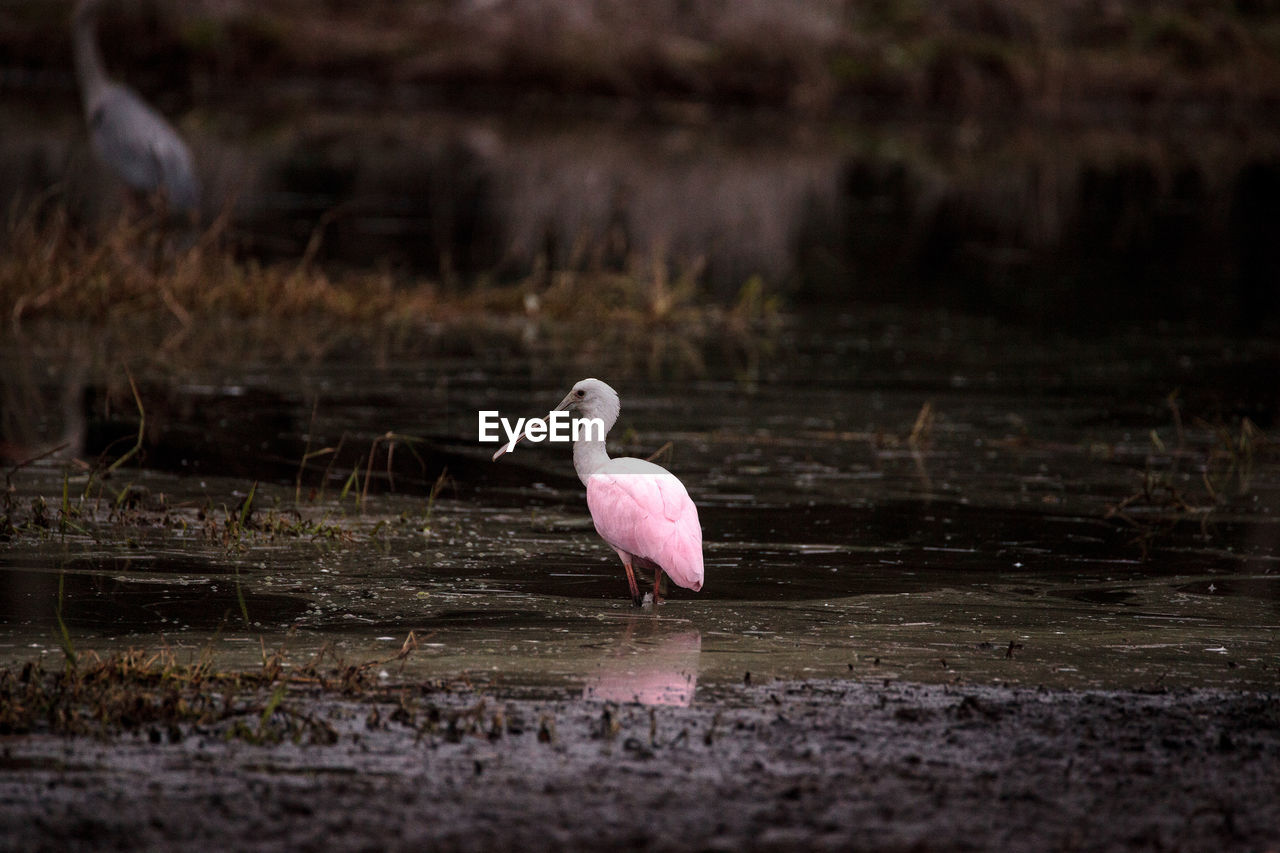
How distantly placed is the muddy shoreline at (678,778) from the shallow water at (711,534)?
1.39 ft

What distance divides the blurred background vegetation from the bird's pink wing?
21.4 feet

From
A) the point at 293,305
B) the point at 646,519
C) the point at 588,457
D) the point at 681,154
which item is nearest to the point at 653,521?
the point at 646,519

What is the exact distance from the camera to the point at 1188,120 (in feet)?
147

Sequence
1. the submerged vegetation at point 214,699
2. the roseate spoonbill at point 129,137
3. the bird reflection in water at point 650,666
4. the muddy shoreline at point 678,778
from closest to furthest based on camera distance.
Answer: the muddy shoreline at point 678,778 → the submerged vegetation at point 214,699 → the bird reflection in water at point 650,666 → the roseate spoonbill at point 129,137

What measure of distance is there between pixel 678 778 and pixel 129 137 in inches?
481

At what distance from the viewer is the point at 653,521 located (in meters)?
6.46

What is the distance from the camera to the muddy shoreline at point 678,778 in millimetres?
4242

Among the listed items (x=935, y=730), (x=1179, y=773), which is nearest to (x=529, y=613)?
(x=935, y=730)

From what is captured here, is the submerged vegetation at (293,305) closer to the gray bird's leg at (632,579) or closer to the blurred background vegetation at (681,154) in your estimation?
the blurred background vegetation at (681,154)

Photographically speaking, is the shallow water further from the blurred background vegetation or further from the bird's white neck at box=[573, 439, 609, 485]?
the blurred background vegetation

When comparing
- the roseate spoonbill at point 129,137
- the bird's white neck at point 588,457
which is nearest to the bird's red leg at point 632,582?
the bird's white neck at point 588,457

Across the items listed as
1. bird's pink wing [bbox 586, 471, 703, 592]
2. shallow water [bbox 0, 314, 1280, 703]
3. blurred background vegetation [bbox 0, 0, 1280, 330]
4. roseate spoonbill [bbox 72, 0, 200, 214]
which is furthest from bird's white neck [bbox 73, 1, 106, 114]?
bird's pink wing [bbox 586, 471, 703, 592]

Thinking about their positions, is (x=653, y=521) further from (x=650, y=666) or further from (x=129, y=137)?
(x=129, y=137)

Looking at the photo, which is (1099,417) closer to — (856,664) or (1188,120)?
(856,664)
